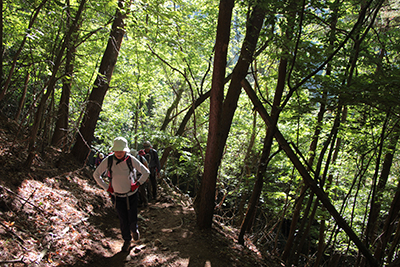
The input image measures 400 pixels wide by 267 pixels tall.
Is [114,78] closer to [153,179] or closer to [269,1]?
[153,179]

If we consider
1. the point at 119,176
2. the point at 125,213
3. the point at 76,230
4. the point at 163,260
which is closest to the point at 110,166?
the point at 119,176

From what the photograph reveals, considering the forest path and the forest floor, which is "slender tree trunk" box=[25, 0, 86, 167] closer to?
the forest floor

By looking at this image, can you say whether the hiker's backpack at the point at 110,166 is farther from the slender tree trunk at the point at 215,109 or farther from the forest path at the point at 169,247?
the slender tree trunk at the point at 215,109

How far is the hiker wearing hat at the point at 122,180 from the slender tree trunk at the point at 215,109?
5.28ft

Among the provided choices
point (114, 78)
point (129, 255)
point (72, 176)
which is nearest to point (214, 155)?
point (129, 255)

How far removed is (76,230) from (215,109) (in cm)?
359

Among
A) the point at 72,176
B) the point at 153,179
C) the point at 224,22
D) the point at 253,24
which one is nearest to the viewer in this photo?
the point at 224,22

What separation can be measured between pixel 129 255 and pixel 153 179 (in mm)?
4165

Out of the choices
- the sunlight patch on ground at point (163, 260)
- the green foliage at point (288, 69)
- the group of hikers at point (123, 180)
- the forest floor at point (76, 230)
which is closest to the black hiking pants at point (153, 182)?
the green foliage at point (288, 69)

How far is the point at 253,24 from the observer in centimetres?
530

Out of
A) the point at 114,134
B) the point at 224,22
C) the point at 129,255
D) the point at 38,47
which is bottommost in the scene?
the point at 129,255

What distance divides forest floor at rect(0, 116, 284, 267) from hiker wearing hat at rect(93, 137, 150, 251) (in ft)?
2.09

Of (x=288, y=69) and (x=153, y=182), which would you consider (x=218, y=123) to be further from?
(x=153, y=182)

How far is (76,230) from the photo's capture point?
460 cm
